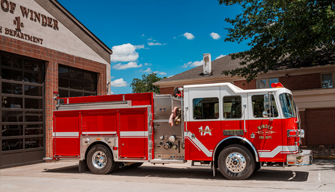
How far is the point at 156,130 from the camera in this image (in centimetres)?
1006

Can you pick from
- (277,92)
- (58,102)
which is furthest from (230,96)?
(58,102)

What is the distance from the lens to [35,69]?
1488 centimetres

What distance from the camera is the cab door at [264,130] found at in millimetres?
8570

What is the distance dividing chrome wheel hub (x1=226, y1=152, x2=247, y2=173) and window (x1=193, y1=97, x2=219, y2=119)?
1.19 meters

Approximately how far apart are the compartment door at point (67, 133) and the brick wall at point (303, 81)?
1748cm

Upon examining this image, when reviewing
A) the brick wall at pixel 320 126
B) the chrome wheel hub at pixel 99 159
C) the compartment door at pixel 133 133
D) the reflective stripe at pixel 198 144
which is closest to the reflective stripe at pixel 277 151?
the reflective stripe at pixel 198 144

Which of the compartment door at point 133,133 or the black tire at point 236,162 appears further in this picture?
the compartment door at point 133,133

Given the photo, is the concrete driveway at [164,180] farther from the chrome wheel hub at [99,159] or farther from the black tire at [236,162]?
the chrome wheel hub at [99,159]

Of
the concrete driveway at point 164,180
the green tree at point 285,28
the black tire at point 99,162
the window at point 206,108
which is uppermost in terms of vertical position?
the green tree at point 285,28

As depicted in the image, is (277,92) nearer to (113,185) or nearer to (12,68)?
(113,185)

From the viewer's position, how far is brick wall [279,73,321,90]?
22.5 meters

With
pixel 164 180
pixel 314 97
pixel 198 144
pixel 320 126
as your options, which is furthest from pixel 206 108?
pixel 320 126

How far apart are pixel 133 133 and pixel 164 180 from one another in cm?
184

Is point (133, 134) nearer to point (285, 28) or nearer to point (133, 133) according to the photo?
point (133, 133)
